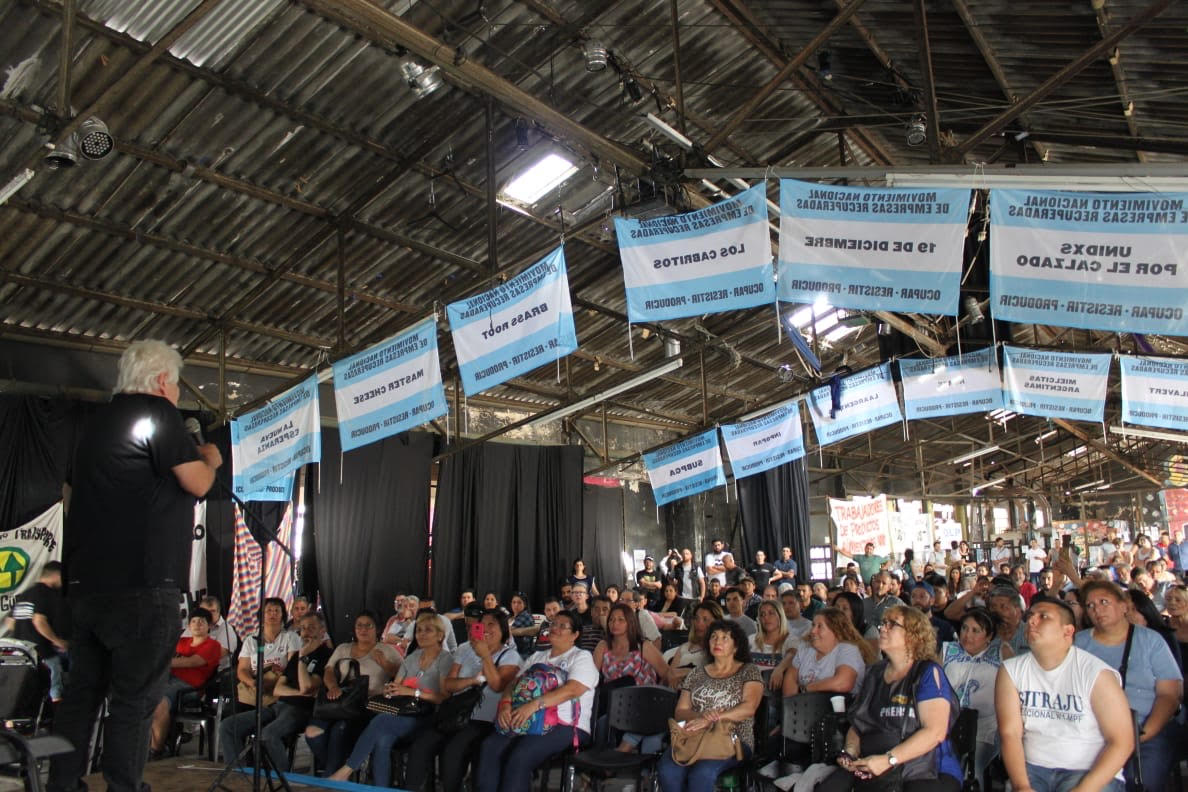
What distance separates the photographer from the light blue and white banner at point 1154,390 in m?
8.09

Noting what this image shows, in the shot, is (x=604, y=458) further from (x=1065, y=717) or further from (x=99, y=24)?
(x=1065, y=717)

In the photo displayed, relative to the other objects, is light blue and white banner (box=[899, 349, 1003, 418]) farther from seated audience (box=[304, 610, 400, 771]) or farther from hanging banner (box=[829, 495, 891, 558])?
Result: hanging banner (box=[829, 495, 891, 558])

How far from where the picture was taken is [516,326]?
225 inches

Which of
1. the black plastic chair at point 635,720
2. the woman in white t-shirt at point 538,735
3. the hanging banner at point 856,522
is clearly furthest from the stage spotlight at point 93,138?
the hanging banner at point 856,522

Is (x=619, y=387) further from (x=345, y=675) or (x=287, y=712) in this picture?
(x=287, y=712)

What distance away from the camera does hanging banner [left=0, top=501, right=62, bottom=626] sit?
307 inches

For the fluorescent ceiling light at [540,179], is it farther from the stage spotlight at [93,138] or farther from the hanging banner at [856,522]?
the hanging banner at [856,522]

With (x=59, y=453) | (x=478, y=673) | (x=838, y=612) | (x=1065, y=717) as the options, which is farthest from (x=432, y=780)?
(x=59, y=453)

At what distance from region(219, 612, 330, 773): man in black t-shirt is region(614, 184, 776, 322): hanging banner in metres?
3.30

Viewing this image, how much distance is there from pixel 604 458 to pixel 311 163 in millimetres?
8143

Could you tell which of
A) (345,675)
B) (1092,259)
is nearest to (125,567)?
(345,675)

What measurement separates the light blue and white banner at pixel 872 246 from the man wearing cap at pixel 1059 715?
69.9 inches

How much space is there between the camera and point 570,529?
1350cm

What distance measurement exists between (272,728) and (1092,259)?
18.1 ft
